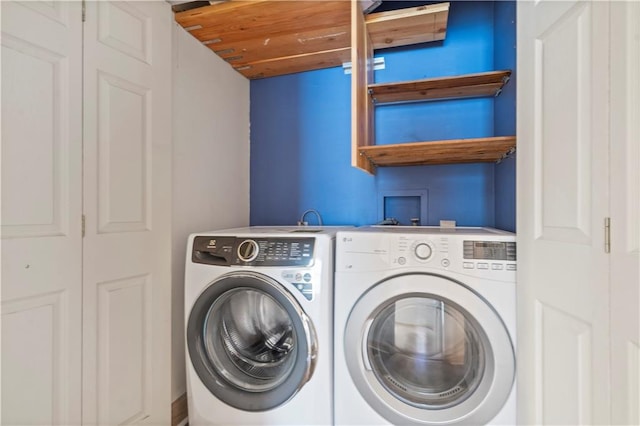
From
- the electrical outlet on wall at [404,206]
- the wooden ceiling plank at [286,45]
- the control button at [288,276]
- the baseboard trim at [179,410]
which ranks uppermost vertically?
the wooden ceiling plank at [286,45]

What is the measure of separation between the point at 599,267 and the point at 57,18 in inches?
64.3

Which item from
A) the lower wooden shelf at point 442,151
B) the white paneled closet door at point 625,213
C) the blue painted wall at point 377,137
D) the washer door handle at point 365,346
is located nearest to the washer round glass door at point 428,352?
the washer door handle at point 365,346

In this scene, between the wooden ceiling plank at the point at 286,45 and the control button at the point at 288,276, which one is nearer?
the control button at the point at 288,276

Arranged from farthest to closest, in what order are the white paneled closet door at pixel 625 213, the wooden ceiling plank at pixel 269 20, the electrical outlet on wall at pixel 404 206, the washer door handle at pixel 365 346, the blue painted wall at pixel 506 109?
the electrical outlet on wall at pixel 404 206 < the wooden ceiling plank at pixel 269 20 < the blue painted wall at pixel 506 109 < the washer door handle at pixel 365 346 < the white paneled closet door at pixel 625 213

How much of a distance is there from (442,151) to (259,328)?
115cm

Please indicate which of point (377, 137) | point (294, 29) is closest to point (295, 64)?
point (294, 29)

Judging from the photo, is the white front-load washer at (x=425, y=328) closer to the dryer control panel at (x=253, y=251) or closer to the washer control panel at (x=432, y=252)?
the washer control panel at (x=432, y=252)

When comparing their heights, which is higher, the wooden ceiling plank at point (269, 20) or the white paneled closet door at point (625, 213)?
the wooden ceiling plank at point (269, 20)

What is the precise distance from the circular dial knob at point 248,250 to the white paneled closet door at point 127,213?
38 centimetres

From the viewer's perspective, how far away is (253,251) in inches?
49.8

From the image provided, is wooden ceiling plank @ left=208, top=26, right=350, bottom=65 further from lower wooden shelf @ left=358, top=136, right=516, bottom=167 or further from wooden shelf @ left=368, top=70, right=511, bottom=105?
lower wooden shelf @ left=358, top=136, right=516, bottom=167

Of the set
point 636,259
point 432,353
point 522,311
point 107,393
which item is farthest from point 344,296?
point 107,393

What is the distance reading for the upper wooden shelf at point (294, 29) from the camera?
147cm

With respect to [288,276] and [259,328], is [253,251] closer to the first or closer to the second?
[288,276]
